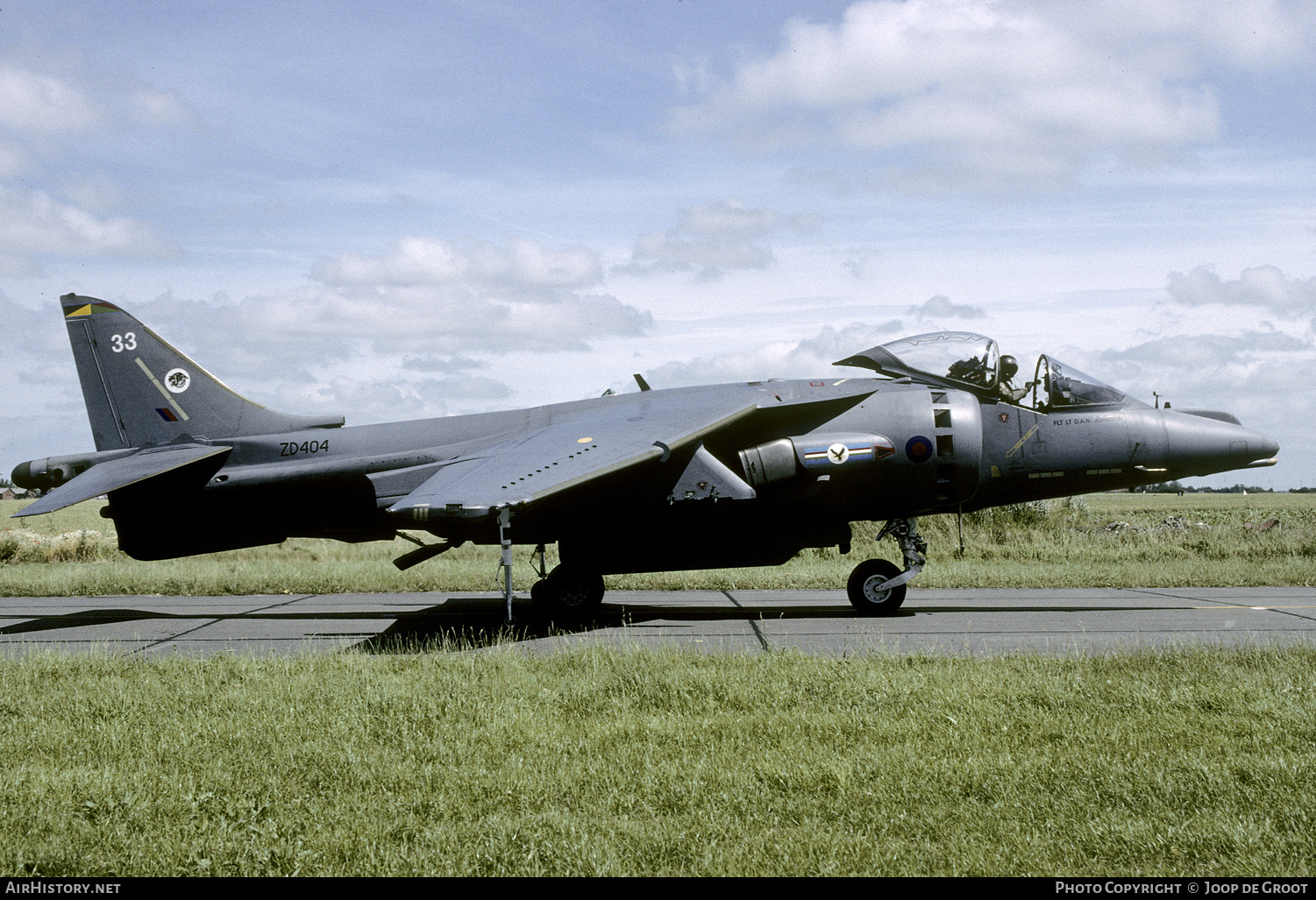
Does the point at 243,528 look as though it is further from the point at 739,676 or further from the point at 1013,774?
the point at 1013,774

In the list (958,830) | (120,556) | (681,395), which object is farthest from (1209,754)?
(120,556)

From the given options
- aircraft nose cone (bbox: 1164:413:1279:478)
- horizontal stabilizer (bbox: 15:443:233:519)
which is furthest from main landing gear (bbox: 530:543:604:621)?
aircraft nose cone (bbox: 1164:413:1279:478)

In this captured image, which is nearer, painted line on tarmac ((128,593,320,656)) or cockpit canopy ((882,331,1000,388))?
painted line on tarmac ((128,593,320,656))

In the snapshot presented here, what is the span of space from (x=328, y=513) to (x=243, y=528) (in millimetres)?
1328

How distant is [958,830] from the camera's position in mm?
4660

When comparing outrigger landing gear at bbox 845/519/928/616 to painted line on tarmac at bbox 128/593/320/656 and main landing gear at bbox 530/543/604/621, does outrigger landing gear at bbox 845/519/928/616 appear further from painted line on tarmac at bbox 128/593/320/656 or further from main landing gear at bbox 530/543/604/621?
painted line on tarmac at bbox 128/593/320/656

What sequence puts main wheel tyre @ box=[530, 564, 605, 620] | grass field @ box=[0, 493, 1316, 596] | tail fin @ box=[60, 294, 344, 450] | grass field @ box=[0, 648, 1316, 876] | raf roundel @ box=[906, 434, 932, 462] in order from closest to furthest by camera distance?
grass field @ box=[0, 648, 1316, 876] < raf roundel @ box=[906, 434, 932, 462] < main wheel tyre @ box=[530, 564, 605, 620] < tail fin @ box=[60, 294, 344, 450] < grass field @ box=[0, 493, 1316, 596]

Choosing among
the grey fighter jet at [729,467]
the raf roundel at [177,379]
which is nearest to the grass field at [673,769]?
the grey fighter jet at [729,467]

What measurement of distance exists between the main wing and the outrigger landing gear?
2.41 m

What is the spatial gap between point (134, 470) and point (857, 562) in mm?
15426

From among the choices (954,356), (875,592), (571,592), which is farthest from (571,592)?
(954,356)

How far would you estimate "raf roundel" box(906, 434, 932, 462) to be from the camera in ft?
42.3

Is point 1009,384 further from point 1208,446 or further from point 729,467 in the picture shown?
point 729,467

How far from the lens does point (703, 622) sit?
12.7 metres
